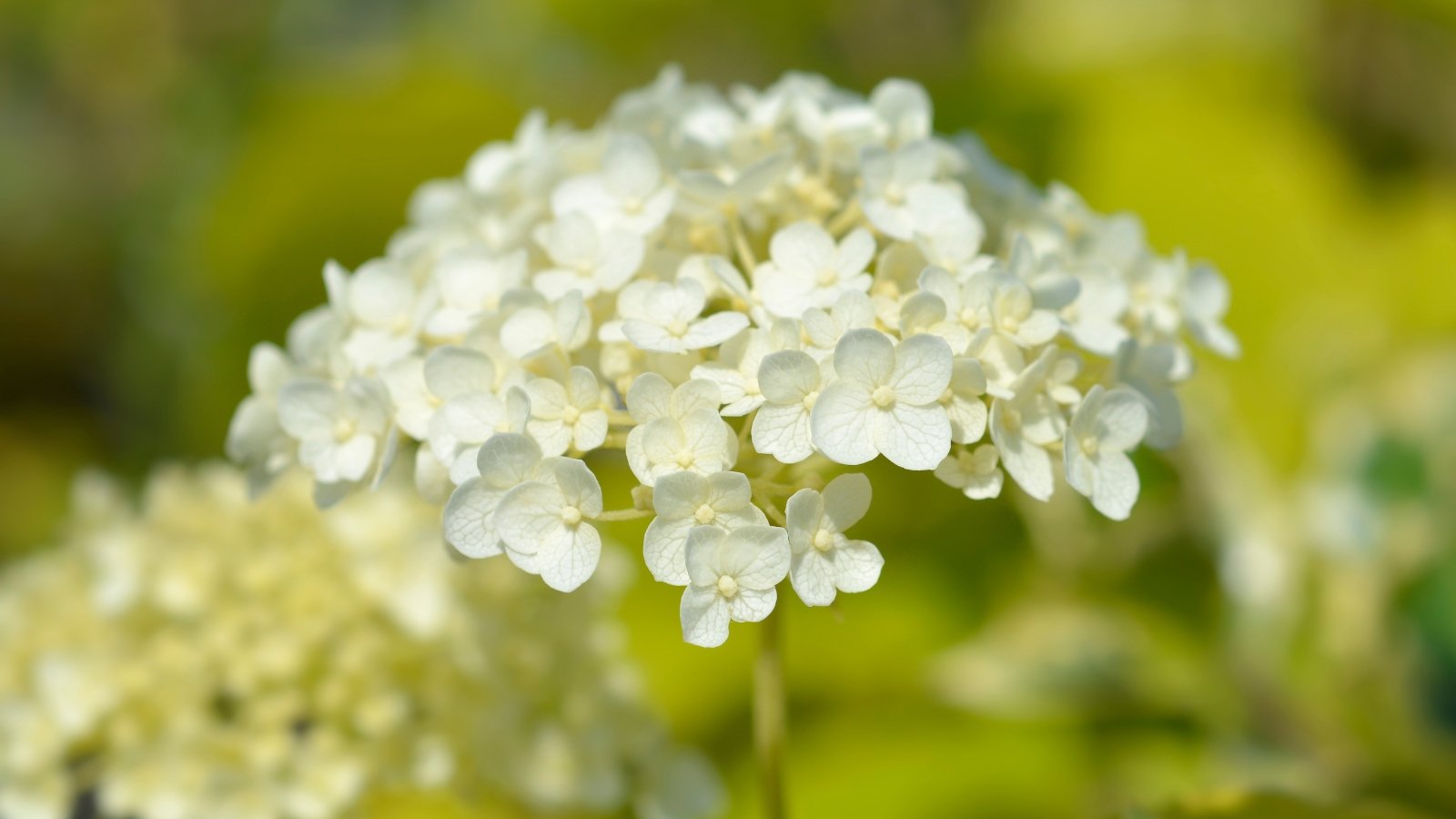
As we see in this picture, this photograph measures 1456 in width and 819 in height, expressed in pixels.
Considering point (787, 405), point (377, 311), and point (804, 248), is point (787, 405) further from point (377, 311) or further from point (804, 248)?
point (377, 311)

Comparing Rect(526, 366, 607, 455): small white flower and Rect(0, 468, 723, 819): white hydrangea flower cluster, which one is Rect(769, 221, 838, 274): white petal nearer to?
Rect(526, 366, 607, 455): small white flower

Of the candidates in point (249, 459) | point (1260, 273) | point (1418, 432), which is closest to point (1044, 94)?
point (1260, 273)

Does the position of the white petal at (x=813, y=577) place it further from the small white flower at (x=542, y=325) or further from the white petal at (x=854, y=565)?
the small white flower at (x=542, y=325)

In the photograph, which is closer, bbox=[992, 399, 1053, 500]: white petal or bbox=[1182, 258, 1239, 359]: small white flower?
bbox=[992, 399, 1053, 500]: white petal

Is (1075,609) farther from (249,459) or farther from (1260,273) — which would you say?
(249,459)

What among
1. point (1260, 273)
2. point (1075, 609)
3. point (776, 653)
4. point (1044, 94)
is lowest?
point (776, 653)

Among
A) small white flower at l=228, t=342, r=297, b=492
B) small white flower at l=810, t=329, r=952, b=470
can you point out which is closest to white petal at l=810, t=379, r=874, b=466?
small white flower at l=810, t=329, r=952, b=470
